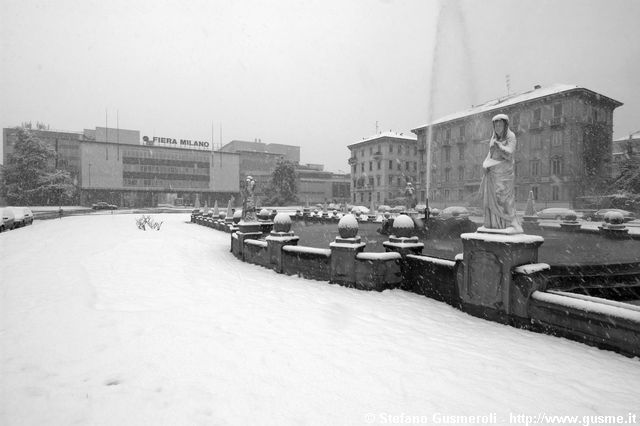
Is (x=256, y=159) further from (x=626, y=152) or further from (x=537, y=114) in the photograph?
(x=626, y=152)

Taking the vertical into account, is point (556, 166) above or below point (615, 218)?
above

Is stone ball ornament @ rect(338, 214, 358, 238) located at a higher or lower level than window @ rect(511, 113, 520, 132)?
lower

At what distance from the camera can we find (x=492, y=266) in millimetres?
5832

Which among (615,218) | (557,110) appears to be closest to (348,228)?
(615,218)

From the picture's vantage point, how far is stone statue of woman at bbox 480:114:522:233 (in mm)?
5793

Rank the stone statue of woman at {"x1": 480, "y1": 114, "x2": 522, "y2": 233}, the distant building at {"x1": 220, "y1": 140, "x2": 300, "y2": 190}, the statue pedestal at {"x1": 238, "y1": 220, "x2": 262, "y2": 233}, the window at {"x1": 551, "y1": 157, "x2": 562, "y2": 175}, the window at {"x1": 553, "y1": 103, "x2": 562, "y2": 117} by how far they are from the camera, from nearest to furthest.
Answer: the stone statue of woman at {"x1": 480, "y1": 114, "x2": 522, "y2": 233}, the statue pedestal at {"x1": 238, "y1": 220, "x2": 262, "y2": 233}, the window at {"x1": 553, "y1": 103, "x2": 562, "y2": 117}, the window at {"x1": 551, "y1": 157, "x2": 562, "y2": 175}, the distant building at {"x1": 220, "y1": 140, "x2": 300, "y2": 190}

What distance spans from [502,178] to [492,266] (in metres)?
1.54

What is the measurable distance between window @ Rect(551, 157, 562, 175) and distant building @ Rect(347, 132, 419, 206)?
959 inches

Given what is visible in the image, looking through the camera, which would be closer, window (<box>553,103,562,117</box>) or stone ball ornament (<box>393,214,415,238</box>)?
stone ball ornament (<box>393,214,415,238</box>)

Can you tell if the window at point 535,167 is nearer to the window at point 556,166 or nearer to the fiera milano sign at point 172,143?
the window at point 556,166

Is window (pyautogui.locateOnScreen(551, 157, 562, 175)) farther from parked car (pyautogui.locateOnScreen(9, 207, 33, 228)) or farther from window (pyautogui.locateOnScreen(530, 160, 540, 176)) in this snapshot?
parked car (pyautogui.locateOnScreen(9, 207, 33, 228))

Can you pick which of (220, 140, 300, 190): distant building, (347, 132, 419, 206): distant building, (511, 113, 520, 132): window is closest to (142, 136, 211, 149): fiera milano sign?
(220, 140, 300, 190): distant building

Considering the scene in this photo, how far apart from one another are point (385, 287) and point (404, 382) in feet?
13.7

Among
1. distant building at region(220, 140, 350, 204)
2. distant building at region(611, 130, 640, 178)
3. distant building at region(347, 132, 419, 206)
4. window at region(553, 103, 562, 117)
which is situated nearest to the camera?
distant building at region(611, 130, 640, 178)
